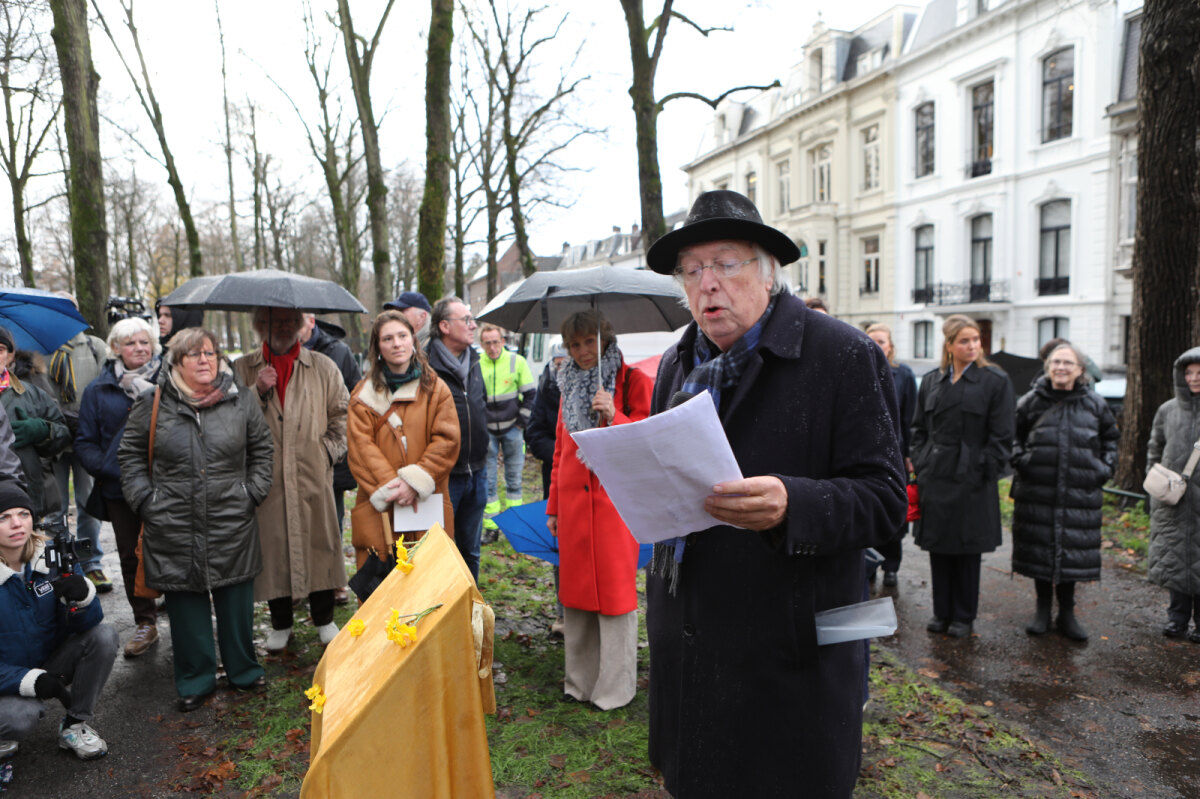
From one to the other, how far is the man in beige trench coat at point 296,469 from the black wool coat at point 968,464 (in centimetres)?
405

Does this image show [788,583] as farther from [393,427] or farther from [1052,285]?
[1052,285]

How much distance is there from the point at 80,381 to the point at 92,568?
159cm

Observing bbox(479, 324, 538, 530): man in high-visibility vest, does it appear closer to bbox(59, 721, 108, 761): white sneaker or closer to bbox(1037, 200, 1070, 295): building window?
bbox(59, 721, 108, 761): white sneaker

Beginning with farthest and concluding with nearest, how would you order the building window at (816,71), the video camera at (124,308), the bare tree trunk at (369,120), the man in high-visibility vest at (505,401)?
the building window at (816,71) < the bare tree trunk at (369,120) < the man in high-visibility vest at (505,401) < the video camera at (124,308)

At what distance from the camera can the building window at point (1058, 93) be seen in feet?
80.3

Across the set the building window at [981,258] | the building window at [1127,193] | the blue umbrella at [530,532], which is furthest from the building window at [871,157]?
the blue umbrella at [530,532]

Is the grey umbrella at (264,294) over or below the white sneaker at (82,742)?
over

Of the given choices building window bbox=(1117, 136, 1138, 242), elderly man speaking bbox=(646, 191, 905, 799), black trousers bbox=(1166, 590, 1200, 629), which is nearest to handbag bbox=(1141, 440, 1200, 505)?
black trousers bbox=(1166, 590, 1200, 629)

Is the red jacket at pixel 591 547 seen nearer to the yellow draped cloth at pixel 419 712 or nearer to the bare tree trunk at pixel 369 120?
the yellow draped cloth at pixel 419 712

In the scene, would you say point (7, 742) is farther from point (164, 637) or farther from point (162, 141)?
point (162, 141)

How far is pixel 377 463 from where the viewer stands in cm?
438

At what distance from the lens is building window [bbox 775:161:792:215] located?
3825 centimetres

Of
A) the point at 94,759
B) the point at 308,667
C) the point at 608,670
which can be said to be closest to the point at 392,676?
the point at 608,670

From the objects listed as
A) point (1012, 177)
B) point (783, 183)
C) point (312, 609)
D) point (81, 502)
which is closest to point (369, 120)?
point (81, 502)
